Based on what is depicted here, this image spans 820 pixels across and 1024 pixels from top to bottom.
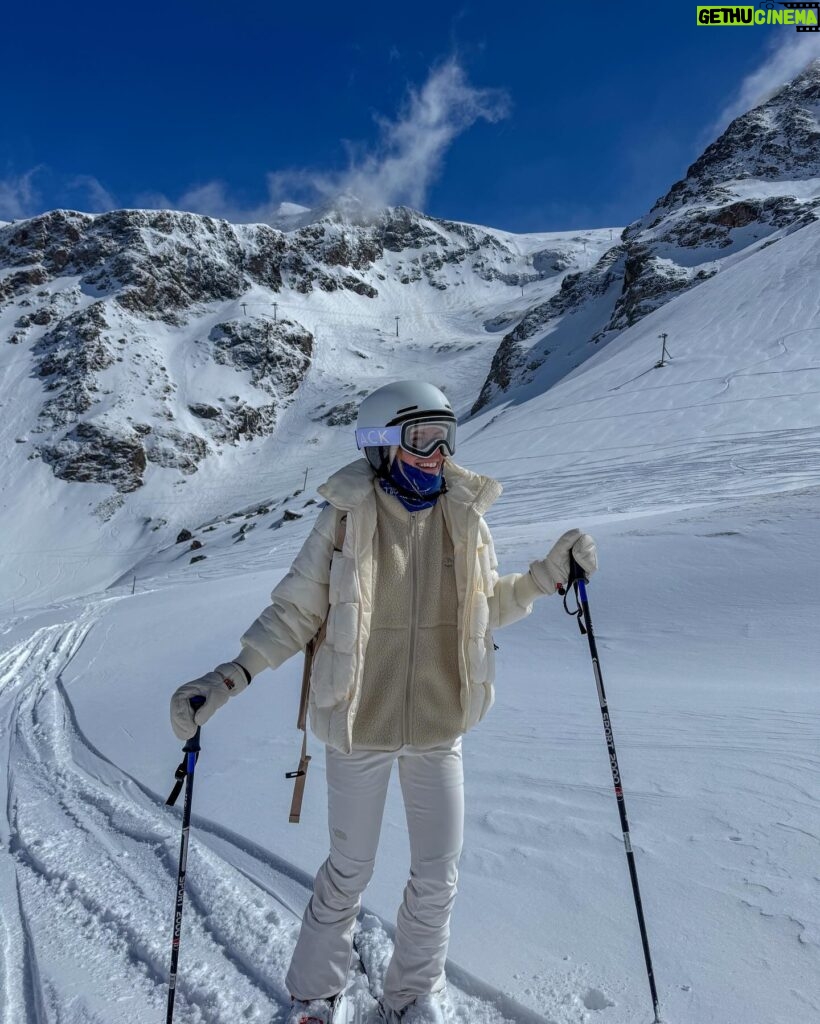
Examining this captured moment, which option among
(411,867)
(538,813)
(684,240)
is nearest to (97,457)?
(684,240)

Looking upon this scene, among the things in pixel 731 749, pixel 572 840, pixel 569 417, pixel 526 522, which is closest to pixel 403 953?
pixel 572 840

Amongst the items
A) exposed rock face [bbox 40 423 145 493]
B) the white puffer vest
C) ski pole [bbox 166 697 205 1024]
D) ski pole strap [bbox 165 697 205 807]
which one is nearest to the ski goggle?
the white puffer vest

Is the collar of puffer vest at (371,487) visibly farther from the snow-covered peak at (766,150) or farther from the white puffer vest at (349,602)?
the snow-covered peak at (766,150)

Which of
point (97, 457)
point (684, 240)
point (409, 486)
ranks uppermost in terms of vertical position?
point (684, 240)

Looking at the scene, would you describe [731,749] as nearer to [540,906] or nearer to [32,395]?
[540,906]

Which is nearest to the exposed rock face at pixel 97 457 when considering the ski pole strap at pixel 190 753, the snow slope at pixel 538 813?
the snow slope at pixel 538 813

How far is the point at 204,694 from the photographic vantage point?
213cm

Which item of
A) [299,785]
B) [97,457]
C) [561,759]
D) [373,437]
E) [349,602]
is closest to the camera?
[349,602]

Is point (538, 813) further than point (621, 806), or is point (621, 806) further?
point (538, 813)

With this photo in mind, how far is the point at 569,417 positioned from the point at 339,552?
27.3 meters

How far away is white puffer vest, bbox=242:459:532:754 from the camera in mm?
2125

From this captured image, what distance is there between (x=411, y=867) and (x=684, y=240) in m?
62.6

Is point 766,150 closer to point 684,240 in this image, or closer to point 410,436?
point 684,240

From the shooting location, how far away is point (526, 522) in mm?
17984
